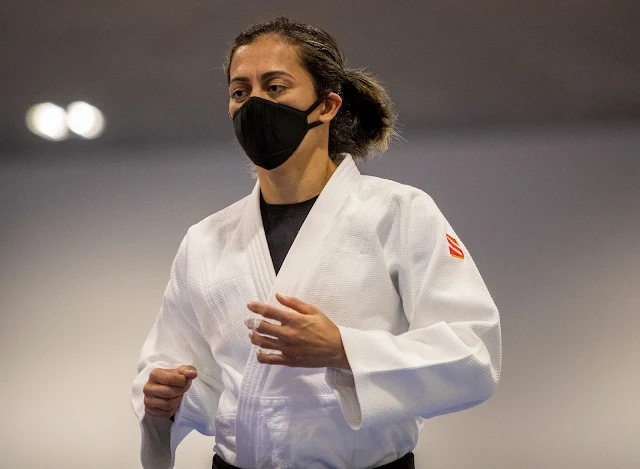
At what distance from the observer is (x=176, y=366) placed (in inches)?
62.4

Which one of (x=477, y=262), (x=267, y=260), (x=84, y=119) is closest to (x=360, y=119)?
(x=267, y=260)

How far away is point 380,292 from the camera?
1.41 meters

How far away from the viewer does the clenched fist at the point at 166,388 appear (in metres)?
1.38

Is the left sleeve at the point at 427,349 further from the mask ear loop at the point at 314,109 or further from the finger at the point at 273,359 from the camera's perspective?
the mask ear loop at the point at 314,109

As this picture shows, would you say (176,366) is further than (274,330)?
Yes

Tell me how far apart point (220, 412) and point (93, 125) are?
2.08m

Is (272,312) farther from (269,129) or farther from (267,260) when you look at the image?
(269,129)

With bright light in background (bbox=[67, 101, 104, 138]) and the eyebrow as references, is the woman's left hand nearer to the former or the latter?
the eyebrow

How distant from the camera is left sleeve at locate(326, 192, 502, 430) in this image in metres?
1.24

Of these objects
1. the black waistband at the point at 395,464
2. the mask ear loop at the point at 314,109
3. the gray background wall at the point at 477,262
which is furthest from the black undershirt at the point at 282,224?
the gray background wall at the point at 477,262

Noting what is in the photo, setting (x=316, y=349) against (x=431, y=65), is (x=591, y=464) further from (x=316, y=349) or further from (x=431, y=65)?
(x=316, y=349)

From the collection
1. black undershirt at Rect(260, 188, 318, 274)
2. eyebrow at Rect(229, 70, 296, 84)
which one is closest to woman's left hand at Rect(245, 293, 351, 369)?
black undershirt at Rect(260, 188, 318, 274)

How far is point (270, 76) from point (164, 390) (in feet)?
2.11

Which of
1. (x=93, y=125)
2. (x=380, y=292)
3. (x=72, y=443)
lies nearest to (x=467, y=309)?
(x=380, y=292)
